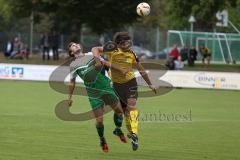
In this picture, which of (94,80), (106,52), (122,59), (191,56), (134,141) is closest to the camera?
(134,141)

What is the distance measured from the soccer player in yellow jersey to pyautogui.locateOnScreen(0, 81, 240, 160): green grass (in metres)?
0.72

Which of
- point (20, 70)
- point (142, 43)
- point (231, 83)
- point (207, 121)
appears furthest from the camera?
point (142, 43)

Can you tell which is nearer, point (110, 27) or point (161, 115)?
point (161, 115)

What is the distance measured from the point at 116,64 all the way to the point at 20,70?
23737mm

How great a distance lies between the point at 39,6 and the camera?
49719 millimetres

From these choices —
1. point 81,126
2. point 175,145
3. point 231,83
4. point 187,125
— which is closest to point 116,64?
point 175,145

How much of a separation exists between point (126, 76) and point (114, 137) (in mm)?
2210

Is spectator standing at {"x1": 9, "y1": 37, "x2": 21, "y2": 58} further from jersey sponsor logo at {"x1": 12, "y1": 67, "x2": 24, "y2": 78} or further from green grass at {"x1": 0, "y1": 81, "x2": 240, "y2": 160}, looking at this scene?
green grass at {"x1": 0, "y1": 81, "x2": 240, "y2": 160}

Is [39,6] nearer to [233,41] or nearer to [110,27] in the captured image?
[110,27]

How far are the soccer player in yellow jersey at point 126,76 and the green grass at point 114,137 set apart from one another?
722 mm

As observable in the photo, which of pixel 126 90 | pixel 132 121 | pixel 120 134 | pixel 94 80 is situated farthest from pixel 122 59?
pixel 120 134

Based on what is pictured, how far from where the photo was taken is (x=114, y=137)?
15766 mm

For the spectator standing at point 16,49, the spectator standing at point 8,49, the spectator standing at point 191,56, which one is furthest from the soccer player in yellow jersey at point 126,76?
the spectator standing at point 8,49

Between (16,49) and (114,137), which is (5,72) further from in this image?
(114,137)
